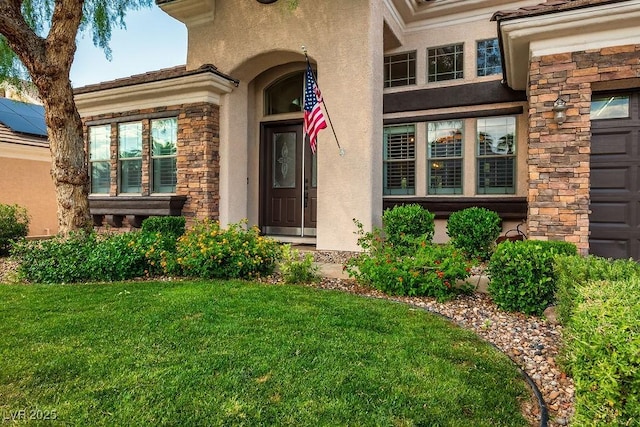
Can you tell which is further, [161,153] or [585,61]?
[161,153]

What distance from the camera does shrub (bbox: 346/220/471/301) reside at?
4523 millimetres

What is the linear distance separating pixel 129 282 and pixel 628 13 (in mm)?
7399

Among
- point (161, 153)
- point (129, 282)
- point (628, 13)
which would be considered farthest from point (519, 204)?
point (161, 153)

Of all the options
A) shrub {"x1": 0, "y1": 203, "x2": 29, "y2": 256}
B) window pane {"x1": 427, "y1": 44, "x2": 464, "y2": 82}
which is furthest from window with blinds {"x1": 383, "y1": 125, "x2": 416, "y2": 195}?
shrub {"x1": 0, "y1": 203, "x2": 29, "y2": 256}

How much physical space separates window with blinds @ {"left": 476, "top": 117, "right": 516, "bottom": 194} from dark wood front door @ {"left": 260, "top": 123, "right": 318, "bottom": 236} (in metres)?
3.75

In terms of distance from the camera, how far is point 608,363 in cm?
166

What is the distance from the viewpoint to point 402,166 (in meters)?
8.94

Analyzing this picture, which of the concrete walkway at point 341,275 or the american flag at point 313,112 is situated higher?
the american flag at point 313,112

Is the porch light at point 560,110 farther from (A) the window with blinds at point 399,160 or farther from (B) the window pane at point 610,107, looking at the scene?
(A) the window with blinds at point 399,160

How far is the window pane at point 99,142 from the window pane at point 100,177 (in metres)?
0.19

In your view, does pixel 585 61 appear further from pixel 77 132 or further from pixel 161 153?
pixel 161 153

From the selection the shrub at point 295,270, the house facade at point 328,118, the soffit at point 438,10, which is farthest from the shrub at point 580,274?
the soffit at point 438,10

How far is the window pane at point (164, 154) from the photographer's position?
9242 mm

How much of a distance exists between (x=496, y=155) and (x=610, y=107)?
2687mm
